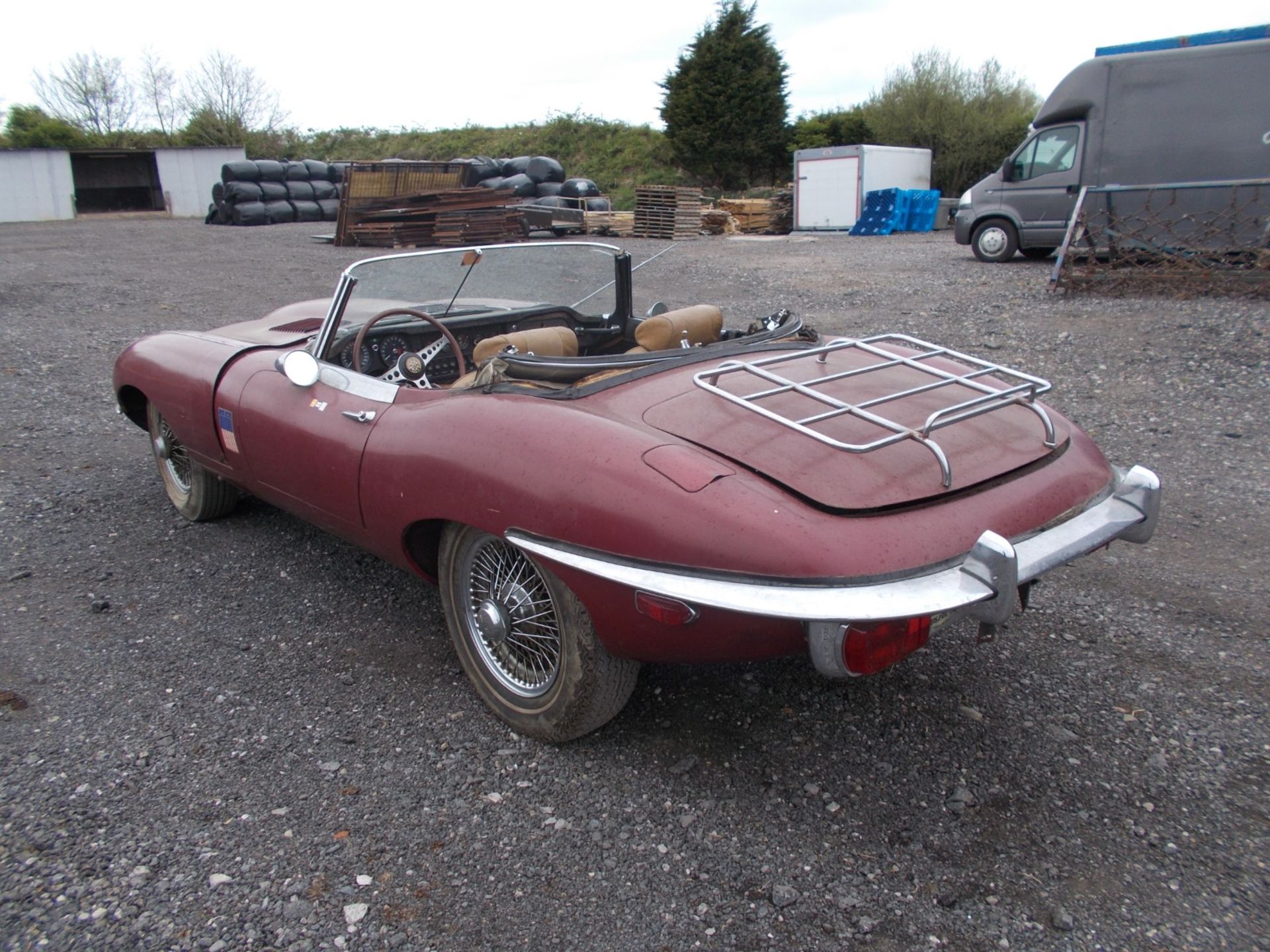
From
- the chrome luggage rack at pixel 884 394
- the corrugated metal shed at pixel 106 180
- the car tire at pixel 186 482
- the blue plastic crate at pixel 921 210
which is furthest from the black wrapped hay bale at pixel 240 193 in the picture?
the chrome luggage rack at pixel 884 394

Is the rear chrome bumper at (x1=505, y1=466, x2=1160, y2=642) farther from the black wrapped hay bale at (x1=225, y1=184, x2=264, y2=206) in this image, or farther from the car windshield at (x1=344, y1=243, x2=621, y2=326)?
the black wrapped hay bale at (x1=225, y1=184, x2=264, y2=206)

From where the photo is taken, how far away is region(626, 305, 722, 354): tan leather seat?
3.30m

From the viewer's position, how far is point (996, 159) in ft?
85.1

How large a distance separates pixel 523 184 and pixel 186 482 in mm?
17392

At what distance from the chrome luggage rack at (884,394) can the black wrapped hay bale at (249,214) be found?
71.3 ft

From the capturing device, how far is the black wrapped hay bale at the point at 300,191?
74.2ft

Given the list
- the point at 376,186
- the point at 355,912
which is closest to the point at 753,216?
the point at 376,186

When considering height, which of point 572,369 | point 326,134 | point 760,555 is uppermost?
Answer: point 326,134

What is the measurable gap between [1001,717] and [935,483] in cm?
92

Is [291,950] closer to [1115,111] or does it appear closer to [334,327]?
[334,327]

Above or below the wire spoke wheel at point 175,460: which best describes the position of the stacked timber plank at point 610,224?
above

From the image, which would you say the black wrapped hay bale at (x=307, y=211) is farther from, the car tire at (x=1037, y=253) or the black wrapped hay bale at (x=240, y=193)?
the car tire at (x=1037, y=253)

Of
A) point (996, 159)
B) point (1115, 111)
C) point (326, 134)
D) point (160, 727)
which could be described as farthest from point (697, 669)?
point (326, 134)

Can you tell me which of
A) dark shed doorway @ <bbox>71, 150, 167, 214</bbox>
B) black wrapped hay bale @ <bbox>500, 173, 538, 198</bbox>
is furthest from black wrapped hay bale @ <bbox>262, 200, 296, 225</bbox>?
dark shed doorway @ <bbox>71, 150, 167, 214</bbox>
